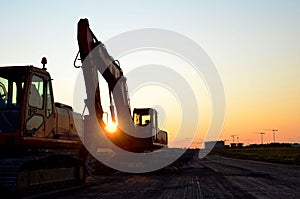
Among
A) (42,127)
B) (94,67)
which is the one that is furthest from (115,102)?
(42,127)

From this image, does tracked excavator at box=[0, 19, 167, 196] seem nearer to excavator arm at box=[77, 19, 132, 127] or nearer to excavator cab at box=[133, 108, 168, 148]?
excavator arm at box=[77, 19, 132, 127]

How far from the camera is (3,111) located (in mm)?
12570

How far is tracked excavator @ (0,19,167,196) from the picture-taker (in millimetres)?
12179

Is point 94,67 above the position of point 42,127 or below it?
above

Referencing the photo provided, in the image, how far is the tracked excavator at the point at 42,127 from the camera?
12179 mm

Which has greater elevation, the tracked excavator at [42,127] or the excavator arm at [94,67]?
the excavator arm at [94,67]

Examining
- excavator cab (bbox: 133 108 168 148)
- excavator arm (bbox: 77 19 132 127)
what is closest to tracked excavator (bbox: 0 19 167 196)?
excavator arm (bbox: 77 19 132 127)

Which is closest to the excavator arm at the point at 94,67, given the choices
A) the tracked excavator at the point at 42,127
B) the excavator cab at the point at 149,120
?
the tracked excavator at the point at 42,127

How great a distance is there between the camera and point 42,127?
13.6 meters

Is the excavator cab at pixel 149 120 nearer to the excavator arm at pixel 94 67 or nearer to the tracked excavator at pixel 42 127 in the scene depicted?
the excavator arm at pixel 94 67

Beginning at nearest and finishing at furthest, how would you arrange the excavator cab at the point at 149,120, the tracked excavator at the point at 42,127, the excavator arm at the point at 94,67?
the tracked excavator at the point at 42,127
the excavator arm at the point at 94,67
the excavator cab at the point at 149,120

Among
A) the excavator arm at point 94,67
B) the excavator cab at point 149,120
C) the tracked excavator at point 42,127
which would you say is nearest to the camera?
the tracked excavator at point 42,127

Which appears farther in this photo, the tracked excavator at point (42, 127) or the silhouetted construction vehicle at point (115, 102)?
the silhouetted construction vehicle at point (115, 102)

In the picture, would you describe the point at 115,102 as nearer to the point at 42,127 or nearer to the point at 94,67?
the point at 94,67
